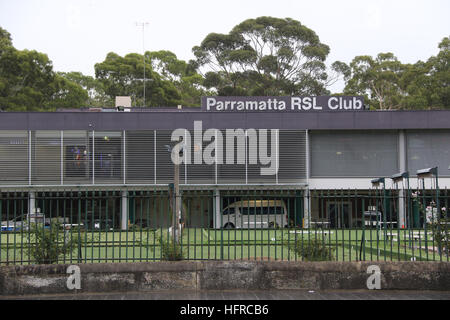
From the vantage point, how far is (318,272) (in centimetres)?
1034

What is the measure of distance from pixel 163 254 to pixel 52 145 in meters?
26.5

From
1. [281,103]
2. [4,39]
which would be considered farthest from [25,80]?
[281,103]

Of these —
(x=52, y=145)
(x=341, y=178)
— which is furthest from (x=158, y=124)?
(x=341, y=178)

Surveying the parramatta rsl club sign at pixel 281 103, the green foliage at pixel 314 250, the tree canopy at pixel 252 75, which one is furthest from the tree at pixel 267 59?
the green foliage at pixel 314 250

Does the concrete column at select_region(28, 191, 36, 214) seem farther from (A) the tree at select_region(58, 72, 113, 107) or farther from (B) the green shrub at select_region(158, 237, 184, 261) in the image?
(A) the tree at select_region(58, 72, 113, 107)

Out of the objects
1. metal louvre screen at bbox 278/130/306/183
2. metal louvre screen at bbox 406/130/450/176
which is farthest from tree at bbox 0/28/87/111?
metal louvre screen at bbox 406/130/450/176

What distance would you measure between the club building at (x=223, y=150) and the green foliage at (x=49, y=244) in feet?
79.3

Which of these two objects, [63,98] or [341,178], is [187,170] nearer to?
[341,178]

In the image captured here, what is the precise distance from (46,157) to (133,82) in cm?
3068

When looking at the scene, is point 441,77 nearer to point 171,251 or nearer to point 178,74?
point 178,74

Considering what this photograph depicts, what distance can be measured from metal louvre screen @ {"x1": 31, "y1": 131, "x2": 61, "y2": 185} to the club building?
0.20 ft

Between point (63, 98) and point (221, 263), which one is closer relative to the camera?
point (221, 263)

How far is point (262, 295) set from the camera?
9914 mm

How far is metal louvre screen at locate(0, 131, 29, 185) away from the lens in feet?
115
